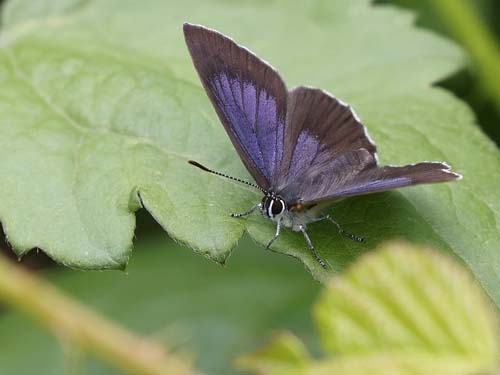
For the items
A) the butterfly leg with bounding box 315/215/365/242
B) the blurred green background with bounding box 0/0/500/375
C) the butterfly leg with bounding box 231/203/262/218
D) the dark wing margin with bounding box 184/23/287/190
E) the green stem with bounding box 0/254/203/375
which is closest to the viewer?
the green stem with bounding box 0/254/203/375

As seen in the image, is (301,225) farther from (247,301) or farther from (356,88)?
(247,301)

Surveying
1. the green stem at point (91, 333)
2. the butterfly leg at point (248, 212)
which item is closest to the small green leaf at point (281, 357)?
the green stem at point (91, 333)

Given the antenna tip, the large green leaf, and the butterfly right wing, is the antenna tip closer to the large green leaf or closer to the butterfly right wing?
the large green leaf

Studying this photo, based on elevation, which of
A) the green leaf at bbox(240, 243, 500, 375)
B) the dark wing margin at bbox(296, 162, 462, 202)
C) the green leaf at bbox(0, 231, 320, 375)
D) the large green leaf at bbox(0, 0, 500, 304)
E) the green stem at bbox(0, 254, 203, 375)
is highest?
the green leaf at bbox(240, 243, 500, 375)

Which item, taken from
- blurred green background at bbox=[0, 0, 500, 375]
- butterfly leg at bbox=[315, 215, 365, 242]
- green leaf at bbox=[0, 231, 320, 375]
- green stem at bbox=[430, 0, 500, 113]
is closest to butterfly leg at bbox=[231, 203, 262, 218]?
butterfly leg at bbox=[315, 215, 365, 242]

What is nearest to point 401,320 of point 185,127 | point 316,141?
point 316,141

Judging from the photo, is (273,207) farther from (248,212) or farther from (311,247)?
(311,247)

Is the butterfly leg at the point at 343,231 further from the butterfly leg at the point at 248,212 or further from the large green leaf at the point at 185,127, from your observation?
the butterfly leg at the point at 248,212
